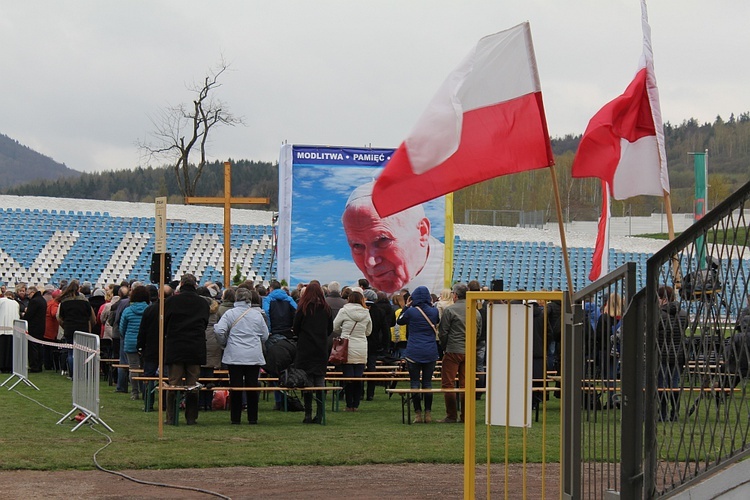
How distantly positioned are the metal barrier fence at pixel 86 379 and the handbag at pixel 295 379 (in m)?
2.32

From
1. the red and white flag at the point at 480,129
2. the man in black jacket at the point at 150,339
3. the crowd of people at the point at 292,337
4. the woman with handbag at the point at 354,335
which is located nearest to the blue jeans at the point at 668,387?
the red and white flag at the point at 480,129

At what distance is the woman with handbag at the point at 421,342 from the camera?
14.4 meters

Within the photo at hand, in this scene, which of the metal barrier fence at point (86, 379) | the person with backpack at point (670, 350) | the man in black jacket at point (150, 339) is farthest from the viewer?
the man in black jacket at point (150, 339)

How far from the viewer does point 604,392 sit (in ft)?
21.4

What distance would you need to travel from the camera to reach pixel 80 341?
13.9 m

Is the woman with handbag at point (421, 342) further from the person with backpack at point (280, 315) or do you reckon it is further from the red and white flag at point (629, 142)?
the red and white flag at point (629, 142)

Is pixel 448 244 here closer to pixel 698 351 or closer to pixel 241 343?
pixel 241 343

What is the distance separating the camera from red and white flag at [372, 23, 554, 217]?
6746 mm

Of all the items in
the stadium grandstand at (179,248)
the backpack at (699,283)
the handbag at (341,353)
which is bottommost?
the handbag at (341,353)

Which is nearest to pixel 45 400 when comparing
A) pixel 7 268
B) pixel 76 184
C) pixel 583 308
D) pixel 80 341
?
pixel 80 341

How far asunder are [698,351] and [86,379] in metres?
9.26

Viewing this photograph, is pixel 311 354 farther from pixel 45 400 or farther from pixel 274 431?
pixel 45 400

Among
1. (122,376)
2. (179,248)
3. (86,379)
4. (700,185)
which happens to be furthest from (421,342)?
(179,248)

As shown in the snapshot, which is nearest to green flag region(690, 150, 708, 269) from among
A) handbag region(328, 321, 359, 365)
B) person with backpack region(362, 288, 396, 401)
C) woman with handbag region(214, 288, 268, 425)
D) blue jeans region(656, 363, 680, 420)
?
person with backpack region(362, 288, 396, 401)
